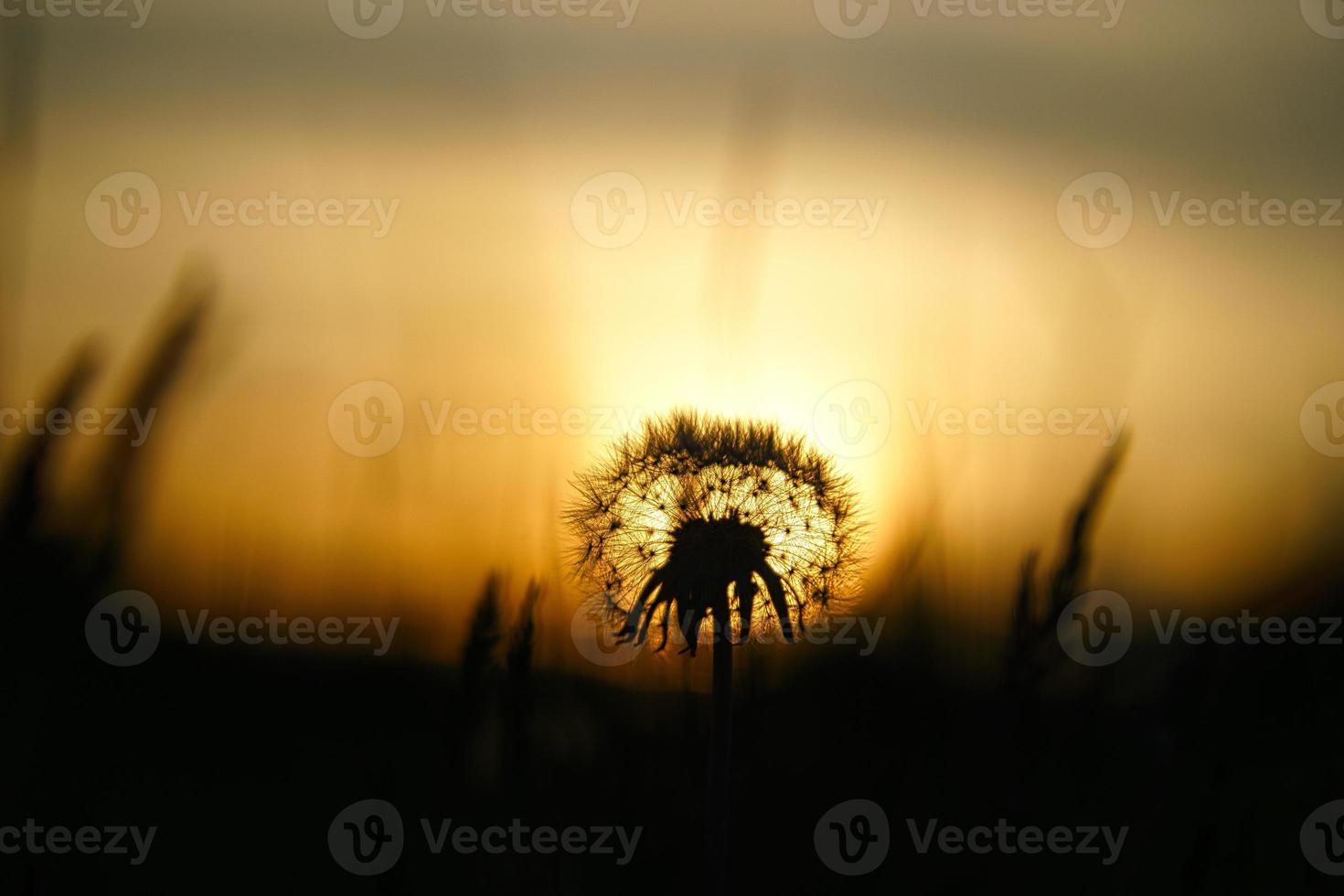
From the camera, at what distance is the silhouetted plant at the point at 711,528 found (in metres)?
5.01

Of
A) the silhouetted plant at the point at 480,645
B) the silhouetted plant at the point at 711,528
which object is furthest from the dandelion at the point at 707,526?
the silhouetted plant at the point at 480,645

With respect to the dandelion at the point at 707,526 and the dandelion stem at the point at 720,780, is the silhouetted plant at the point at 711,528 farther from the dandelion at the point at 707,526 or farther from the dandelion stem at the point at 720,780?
the dandelion stem at the point at 720,780

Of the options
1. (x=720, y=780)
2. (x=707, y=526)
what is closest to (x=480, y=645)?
(x=720, y=780)

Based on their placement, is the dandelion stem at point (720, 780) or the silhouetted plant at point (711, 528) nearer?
the dandelion stem at point (720, 780)

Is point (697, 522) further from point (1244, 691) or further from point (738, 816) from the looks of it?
point (1244, 691)

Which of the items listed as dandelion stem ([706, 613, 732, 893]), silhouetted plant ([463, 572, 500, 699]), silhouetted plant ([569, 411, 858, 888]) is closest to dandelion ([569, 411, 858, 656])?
silhouetted plant ([569, 411, 858, 888])

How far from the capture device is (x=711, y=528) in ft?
17.1

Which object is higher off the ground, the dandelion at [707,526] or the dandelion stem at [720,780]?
the dandelion at [707,526]

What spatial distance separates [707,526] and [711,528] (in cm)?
2

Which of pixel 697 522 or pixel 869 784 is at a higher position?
pixel 697 522

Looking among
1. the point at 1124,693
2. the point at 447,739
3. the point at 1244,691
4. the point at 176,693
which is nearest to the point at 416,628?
the point at 447,739

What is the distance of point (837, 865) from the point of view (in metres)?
4.61

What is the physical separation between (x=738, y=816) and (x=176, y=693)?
2.47 meters

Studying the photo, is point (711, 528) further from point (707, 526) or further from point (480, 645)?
point (480, 645)
